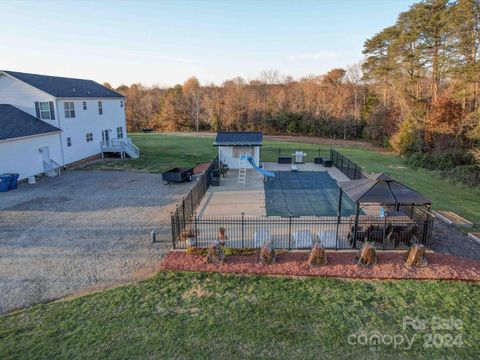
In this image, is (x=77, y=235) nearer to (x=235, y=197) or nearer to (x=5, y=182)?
(x=235, y=197)

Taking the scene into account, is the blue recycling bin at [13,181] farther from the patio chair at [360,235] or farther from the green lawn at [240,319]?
the patio chair at [360,235]

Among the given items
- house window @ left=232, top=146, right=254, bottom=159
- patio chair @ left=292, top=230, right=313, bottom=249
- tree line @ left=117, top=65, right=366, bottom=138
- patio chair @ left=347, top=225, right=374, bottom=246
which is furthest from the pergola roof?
tree line @ left=117, top=65, right=366, bottom=138

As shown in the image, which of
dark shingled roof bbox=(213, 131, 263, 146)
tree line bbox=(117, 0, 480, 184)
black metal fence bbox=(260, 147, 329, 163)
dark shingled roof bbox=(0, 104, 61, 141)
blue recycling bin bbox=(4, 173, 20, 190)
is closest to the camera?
blue recycling bin bbox=(4, 173, 20, 190)

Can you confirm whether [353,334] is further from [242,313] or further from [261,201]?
[261,201]

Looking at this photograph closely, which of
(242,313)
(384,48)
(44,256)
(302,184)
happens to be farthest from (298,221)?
(384,48)

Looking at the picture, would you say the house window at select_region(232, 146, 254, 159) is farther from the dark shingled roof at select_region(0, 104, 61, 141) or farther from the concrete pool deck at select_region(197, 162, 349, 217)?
the dark shingled roof at select_region(0, 104, 61, 141)

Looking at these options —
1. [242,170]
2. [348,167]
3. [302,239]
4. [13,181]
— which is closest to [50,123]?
[13,181]
